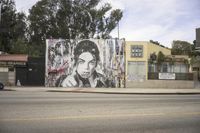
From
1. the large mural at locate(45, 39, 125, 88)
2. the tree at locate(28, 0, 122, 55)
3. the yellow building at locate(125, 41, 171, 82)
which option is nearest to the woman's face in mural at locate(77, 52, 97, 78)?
the large mural at locate(45, 39, 125, 88)

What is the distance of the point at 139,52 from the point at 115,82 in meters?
4.54

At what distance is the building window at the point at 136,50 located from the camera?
4284 centimetres

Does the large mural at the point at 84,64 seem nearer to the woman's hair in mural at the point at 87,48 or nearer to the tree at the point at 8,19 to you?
the woman's hair in mural at the point at 87,48

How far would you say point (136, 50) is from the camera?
4294cm

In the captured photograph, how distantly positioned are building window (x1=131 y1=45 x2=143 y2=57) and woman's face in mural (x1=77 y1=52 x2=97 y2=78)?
4689mm

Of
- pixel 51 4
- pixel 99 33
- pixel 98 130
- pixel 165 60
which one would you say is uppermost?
pixel 51 4

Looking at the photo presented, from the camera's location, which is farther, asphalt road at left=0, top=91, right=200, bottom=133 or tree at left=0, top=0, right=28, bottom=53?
tree at left=0, top=0, right=28, bottom=53

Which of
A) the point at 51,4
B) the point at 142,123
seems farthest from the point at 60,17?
the point at 142,123

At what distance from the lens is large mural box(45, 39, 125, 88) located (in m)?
41.6

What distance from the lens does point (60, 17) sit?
2734 inches

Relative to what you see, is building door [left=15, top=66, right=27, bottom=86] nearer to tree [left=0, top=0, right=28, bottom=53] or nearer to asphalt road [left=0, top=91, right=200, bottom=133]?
tree [left=0, top=0, right=28, bottom=53]

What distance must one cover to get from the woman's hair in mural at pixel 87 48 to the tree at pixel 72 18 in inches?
1049

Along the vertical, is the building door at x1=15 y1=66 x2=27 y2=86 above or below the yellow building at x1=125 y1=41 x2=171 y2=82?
below

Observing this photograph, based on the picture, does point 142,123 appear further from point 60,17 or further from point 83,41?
point 60,17
